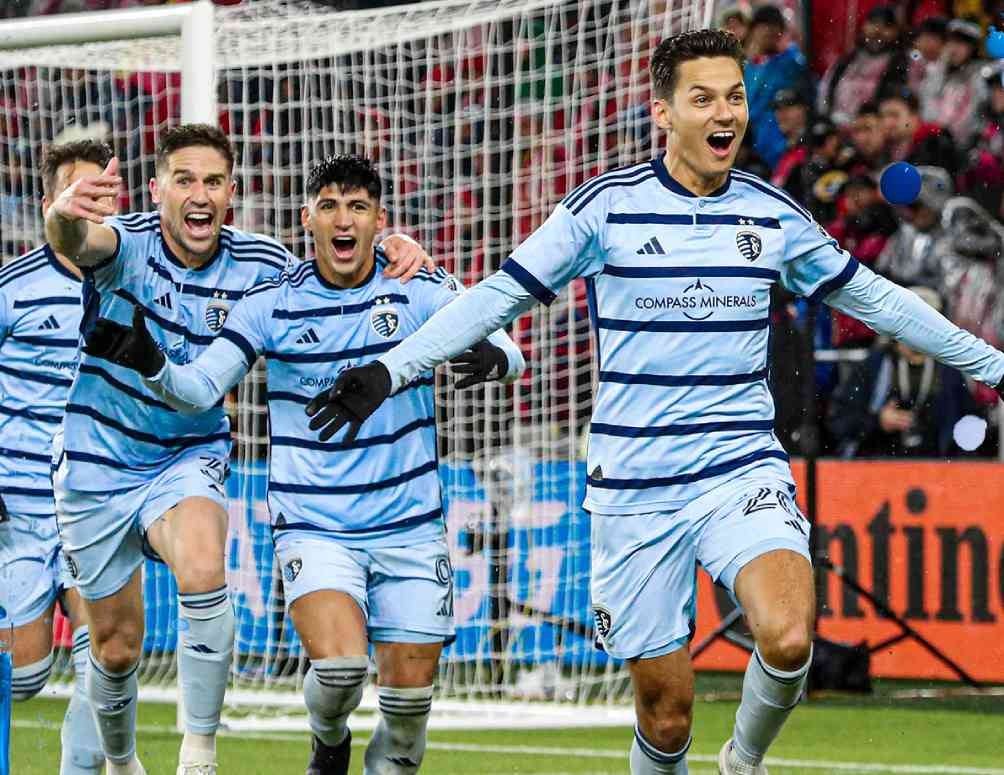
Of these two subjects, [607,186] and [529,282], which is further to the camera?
[607,186]

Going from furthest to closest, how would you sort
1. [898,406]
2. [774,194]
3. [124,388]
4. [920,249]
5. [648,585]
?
Answer: [920,249], [898,406], [124,388], [774,194], [648,585]

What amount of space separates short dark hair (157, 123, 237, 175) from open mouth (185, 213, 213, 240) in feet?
0.72

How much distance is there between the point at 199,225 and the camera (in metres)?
6.56

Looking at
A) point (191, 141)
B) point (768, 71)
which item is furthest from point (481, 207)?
point (191, 141)

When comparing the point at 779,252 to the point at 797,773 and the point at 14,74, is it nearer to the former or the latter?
the point at 797,773

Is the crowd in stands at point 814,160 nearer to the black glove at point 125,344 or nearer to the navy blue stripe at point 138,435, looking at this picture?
the navy blue stripe at point 138,435

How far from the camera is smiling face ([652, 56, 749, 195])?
5582 millimetres

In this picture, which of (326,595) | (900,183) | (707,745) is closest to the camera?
(326,595)

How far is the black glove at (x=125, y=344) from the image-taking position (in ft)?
18.3

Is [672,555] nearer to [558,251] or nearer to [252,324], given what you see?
[558,251]

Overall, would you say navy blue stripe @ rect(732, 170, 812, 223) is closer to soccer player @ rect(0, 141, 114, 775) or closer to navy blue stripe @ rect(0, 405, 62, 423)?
soccer player @ rect(0, 141, 114, 775)

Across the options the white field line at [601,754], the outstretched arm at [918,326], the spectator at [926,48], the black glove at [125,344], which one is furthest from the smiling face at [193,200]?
the spectator at [926,48]

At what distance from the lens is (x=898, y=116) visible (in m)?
13.0

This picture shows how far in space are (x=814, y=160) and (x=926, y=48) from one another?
1568 mm
